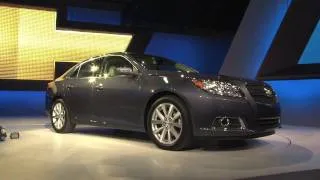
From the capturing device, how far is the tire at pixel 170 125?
7188mm

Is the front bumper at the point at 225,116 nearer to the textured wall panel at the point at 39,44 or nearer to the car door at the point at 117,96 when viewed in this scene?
the car door at the point at 117,96

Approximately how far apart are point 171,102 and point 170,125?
32 centimetres

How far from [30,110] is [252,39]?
646cm

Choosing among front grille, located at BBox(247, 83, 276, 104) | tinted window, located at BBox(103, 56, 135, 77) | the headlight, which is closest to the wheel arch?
the headlight

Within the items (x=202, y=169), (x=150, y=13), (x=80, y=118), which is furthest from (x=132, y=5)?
(x=202, y=169)

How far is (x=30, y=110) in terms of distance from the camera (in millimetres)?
14914

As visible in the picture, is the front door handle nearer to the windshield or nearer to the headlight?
the windshield

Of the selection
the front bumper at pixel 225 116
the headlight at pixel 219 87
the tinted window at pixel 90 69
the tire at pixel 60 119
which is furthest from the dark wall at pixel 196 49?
the front bumper at pixel 225 116

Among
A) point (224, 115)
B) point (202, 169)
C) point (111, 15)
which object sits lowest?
point (202, 169)

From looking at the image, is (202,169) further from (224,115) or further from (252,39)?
(252,39)

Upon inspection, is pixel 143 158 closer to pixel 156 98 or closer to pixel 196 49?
pixel 156 98

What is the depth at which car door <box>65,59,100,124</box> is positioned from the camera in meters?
8.79

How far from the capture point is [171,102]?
7.38m

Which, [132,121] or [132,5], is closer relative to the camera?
[132,121]
